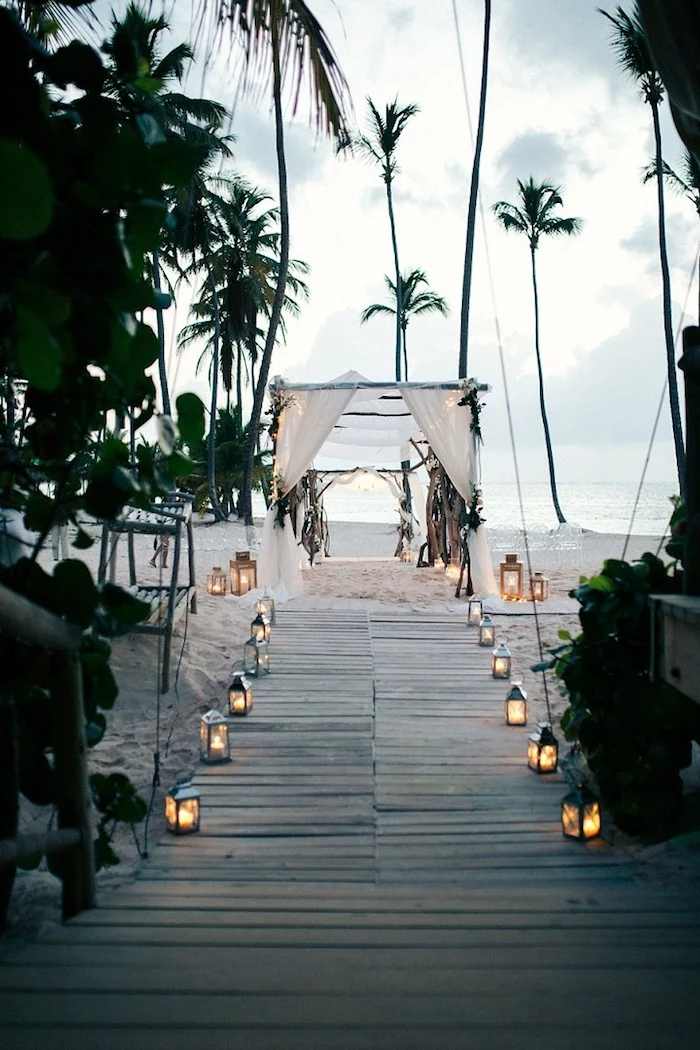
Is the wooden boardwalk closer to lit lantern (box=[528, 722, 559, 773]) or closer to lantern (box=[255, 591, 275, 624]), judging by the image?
lit lantern (box=[528, 722, 559, 773])

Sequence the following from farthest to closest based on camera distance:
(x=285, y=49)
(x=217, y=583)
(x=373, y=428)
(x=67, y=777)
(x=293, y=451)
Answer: (x=373, y=428) < (x=293, y=451) < (x=217, y=583) < (x=285, y=49) < (x=67, y=777)

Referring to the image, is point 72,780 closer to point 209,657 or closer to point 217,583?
point 209,657

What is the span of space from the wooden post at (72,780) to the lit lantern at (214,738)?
182cm

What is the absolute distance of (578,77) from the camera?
6719mm

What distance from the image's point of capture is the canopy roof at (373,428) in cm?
912

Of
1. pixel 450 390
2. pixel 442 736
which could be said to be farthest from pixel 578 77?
pixel 442 736

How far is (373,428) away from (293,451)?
2.54 metres

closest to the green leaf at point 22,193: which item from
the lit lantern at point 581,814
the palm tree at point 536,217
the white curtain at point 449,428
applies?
the lit lantern at point 581,814

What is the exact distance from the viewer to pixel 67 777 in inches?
59.7

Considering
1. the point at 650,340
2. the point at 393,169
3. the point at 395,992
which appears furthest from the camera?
the point at 393,169

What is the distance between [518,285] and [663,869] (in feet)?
89.8

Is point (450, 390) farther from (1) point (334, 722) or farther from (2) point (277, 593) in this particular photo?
(1) point (334, 722)

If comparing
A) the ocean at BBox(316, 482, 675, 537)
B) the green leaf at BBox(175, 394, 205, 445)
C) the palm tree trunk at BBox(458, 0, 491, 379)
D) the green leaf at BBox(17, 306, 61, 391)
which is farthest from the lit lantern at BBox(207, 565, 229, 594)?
the ocean at BBox(316, 482, 675, 537)

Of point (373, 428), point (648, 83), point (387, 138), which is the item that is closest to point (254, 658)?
A: point (373, 428)
